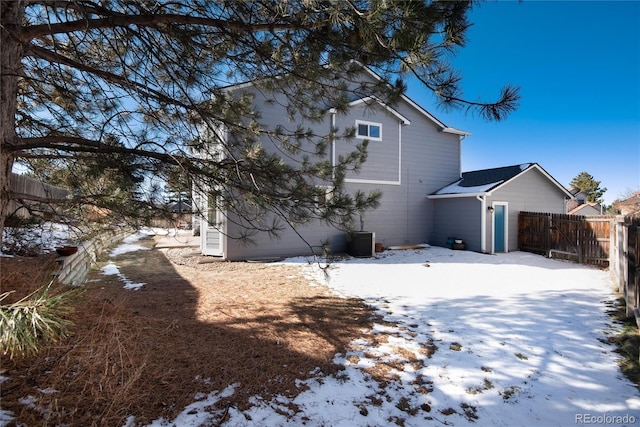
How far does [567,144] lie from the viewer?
17.0m

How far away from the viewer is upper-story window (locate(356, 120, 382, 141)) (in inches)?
467

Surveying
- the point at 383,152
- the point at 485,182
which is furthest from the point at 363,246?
the point at 485,182

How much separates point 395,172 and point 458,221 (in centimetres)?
330

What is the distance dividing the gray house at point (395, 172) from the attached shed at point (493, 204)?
694 mm

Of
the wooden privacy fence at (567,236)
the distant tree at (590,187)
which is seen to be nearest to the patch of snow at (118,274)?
the wooden privacy fence at (567,236)

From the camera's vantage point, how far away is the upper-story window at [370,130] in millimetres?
11859

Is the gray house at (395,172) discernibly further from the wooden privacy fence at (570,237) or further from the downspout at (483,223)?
the wooden privacy fence at (570,237)

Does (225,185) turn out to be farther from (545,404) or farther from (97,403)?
(545,404)

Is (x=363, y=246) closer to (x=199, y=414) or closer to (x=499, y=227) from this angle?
(x=499, y=227)

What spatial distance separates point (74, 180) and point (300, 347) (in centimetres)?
314

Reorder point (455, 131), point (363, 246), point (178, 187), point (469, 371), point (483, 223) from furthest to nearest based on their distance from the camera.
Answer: point (455, 131)
point (483, 223)
point (363, 246)
point (178, 187)
point (469, 371)

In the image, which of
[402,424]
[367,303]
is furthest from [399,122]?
[402,424]

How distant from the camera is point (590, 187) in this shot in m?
38.0

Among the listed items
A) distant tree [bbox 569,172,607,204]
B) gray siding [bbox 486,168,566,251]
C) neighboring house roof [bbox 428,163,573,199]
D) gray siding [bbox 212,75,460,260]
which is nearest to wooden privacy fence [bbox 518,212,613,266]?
gray siding [bbox 486,168,566,251]
